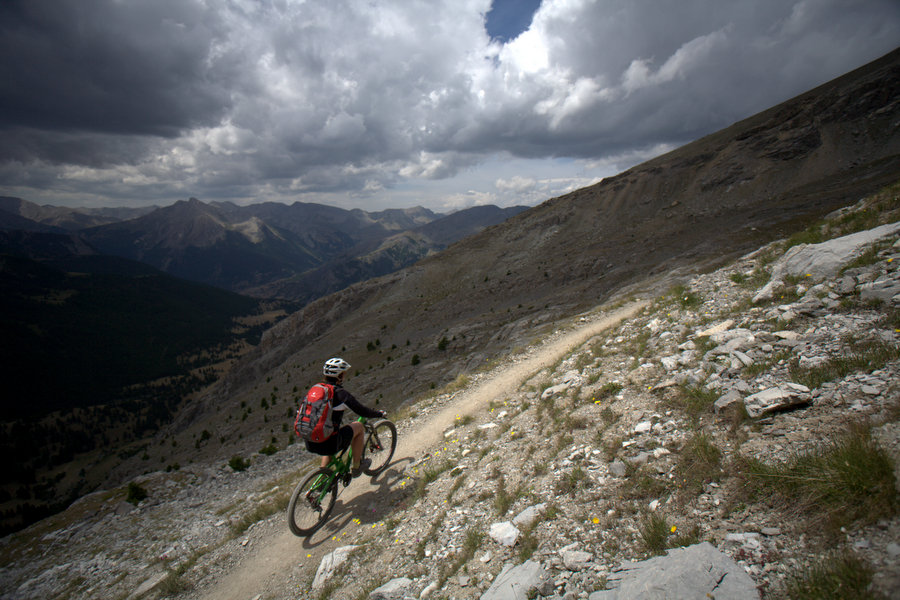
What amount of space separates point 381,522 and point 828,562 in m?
7.02

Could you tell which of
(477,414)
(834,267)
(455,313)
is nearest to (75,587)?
(477,414)

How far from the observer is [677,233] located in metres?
41.9

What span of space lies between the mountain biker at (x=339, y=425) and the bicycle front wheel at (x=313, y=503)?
1.18 feet

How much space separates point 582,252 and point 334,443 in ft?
153

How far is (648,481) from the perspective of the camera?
16.5ft

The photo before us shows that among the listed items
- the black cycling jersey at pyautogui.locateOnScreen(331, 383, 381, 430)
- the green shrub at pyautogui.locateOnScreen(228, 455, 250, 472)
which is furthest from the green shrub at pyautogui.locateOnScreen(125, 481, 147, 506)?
the black cycling jersey at pyautogui.locateOnScreen(331, 383, 381, 430)

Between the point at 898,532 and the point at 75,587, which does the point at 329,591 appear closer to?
the point at 898,532

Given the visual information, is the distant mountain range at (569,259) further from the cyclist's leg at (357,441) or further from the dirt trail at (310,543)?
the cyclist's leg at (357,441)

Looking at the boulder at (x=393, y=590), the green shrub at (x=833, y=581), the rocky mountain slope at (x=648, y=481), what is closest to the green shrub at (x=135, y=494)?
the rocky mountain slope at (x=648, y=481)

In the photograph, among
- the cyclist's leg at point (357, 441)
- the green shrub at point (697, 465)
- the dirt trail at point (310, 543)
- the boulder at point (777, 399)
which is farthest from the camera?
the cyclist's leg at point (357, 441)

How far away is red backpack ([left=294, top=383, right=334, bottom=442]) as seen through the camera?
773cm

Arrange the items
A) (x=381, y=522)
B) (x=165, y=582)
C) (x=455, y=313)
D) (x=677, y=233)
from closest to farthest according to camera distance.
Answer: (x=381, y=522)
(x=165, y=582)
(x=677, y=233)
(x=455, y=313)

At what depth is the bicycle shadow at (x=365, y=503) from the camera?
784 cm

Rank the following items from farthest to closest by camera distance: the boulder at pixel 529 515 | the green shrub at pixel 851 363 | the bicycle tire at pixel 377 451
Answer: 1. the bicycle tire at pixel 377 451
2. the boulder at pixel 529 515
3. the green shrub at pixel 851 363
